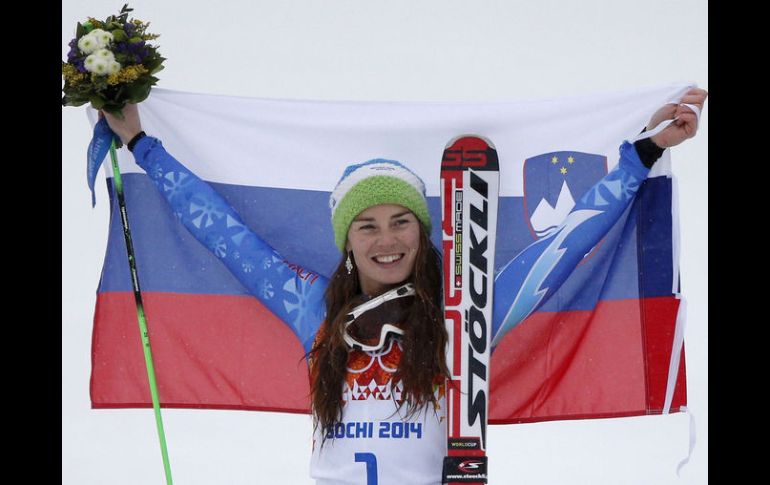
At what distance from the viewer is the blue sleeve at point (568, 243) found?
112 inches

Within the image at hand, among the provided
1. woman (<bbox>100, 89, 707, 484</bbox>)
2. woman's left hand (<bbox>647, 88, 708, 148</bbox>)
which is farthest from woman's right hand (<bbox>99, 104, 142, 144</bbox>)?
woman's left hand (<bbox>647, 88, 708, 148</bbox>)

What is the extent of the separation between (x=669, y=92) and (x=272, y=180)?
110cm

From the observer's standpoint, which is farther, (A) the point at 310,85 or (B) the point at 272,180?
(A) the point at 310,85

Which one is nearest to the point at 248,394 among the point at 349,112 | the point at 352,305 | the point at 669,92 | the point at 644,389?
the point at 352,305

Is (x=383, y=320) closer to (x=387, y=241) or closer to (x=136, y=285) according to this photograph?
(x=387, y=241)

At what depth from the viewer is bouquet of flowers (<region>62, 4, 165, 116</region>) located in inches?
114

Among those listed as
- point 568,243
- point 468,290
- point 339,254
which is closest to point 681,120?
point 568,243

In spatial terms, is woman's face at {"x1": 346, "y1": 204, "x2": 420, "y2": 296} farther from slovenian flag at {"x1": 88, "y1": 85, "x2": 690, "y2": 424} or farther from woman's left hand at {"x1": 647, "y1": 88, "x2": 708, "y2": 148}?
woman's left hand at {"x1": 647, "y1": 88, "x2": 708, "y2": 148}

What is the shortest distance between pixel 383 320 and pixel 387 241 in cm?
19

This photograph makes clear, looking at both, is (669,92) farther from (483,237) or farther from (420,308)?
(420,308)

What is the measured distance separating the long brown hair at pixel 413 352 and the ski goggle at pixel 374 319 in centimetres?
2

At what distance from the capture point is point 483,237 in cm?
276

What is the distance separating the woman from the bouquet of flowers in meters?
0.60

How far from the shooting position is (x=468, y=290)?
275 centimetres
